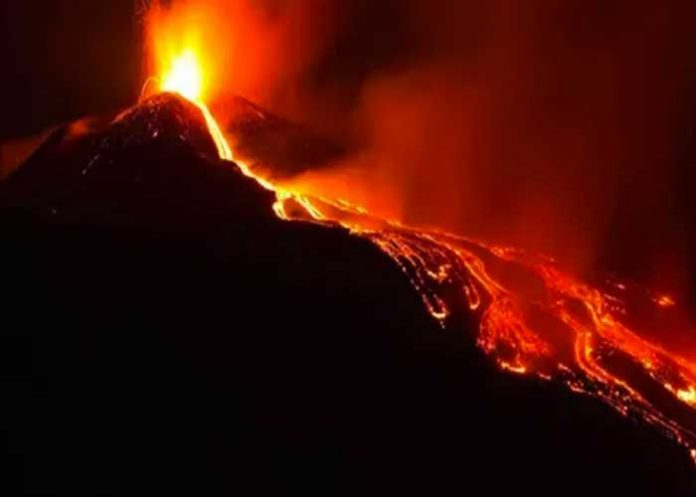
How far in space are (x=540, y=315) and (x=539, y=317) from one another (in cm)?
9

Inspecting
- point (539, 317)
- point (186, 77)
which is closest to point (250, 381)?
point (539, 317)

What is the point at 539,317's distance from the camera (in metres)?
18.6

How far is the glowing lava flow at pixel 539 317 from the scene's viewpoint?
1703 cm

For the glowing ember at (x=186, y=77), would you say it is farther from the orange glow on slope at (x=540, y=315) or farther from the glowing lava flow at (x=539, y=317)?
the glowing lava flow at (x=539, y=317)

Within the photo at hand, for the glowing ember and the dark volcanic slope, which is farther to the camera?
the glowing ember

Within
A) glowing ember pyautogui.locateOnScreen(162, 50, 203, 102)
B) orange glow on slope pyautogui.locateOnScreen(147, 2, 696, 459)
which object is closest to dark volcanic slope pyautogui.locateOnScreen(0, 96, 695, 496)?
orange glow on slope pyautogui.locateOnScreen(147, 2, 696, 459)

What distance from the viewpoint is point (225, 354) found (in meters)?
16.5

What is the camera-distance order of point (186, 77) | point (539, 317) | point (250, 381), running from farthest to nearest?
point (186, 77) → point (539, 317) → point (250, 381)

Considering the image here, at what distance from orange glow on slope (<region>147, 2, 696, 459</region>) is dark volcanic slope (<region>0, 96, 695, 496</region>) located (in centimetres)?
43

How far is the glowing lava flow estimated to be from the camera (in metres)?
17.0

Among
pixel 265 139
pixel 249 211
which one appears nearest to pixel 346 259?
pixel 249 211

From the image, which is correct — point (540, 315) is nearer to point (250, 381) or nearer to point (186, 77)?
point (250, 381)

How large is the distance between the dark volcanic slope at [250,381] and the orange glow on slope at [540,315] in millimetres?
431

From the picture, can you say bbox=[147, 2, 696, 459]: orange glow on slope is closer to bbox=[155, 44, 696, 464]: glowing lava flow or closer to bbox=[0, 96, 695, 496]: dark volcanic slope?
bbox=[155, 44, 696, 464]: glowing lava flow
